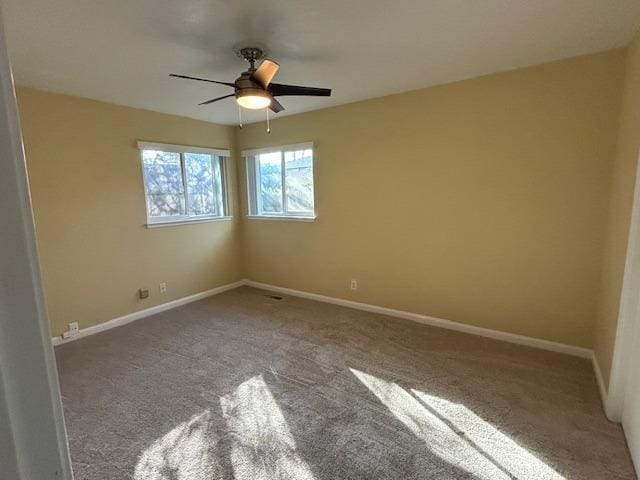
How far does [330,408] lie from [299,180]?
297cm

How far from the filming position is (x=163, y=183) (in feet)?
13.9

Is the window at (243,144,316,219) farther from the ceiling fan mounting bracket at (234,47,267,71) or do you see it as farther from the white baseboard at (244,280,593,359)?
the ceiling fan mounting bracket at (234,47,267,71)

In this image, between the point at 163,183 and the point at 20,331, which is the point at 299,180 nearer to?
the point at 163,183

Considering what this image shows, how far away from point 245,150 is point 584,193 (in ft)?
12.9

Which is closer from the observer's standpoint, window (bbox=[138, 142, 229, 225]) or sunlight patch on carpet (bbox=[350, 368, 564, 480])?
sunlight patch on carpet (bbox=[350, 368, 564, 480])

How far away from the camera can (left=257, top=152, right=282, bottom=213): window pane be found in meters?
4.78

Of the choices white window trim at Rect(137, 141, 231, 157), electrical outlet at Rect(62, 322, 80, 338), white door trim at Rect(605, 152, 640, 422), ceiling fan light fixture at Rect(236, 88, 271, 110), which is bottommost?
electrical outlet at Rect(62, 322, 80, 338)

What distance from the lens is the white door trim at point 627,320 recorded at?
1908 millimetres

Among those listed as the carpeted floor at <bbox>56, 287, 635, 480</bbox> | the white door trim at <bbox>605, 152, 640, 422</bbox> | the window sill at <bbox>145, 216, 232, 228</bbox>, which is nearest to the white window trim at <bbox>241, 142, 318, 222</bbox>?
the window sill at <bbox>145, 216, 232, 228</bbox>

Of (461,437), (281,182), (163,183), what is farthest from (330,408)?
(163,183)

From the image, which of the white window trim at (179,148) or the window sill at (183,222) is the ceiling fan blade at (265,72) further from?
the window sill at (183,222)

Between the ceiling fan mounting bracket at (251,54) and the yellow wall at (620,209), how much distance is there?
2392 millimetres

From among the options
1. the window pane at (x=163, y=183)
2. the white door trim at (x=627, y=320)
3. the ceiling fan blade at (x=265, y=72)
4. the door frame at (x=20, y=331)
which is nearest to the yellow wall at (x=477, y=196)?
the white door trim at (x=627, y=320)

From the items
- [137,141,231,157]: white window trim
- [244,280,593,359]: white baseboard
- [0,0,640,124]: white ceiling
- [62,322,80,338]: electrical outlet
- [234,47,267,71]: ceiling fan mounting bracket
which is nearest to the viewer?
A: [0,0,640,124]: white ceiling
